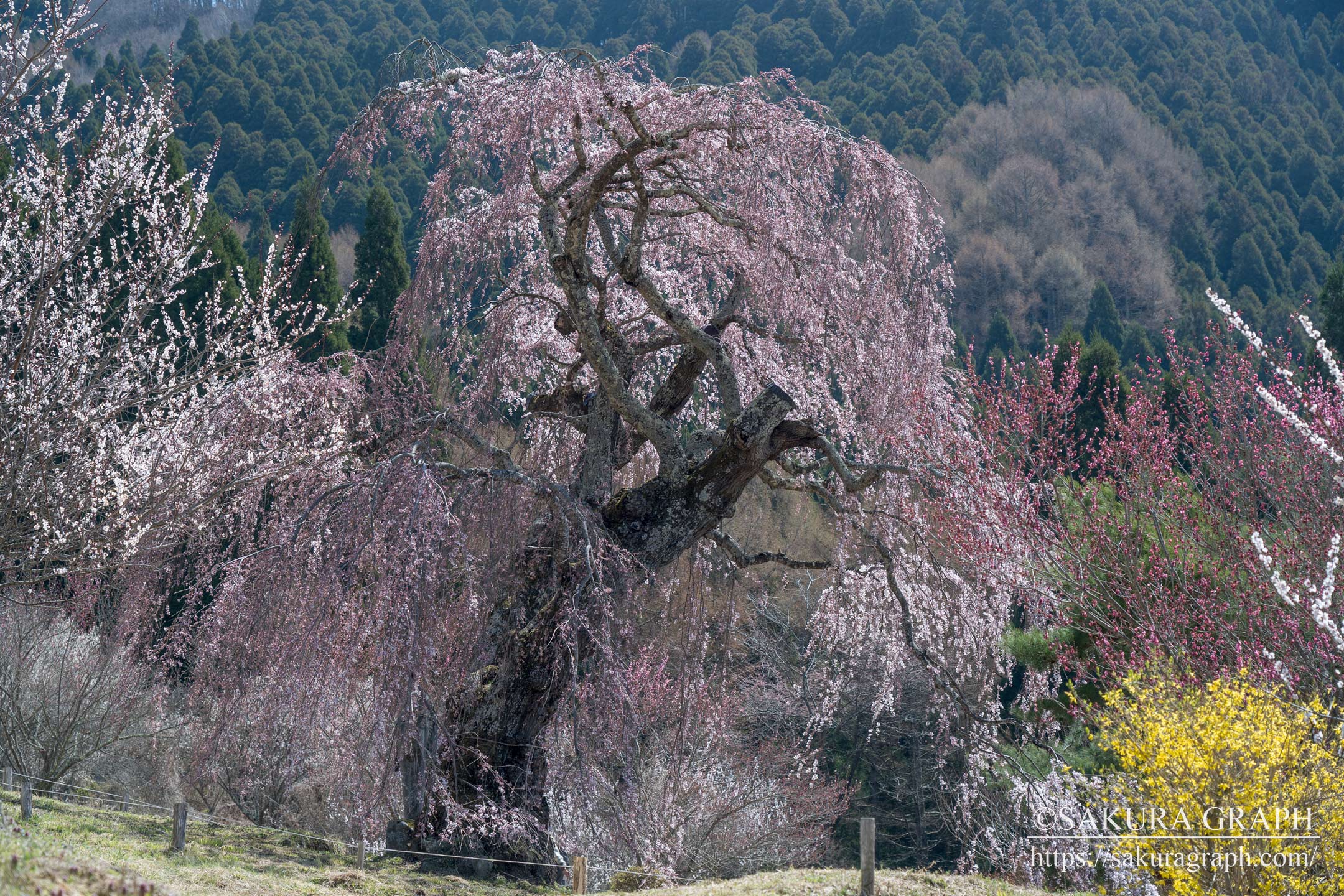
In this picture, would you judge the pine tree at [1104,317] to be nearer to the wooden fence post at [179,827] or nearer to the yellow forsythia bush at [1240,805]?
the yellow forsythia bush at [1240,805]

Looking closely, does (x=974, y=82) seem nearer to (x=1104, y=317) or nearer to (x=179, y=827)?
(x=1104, y=317)

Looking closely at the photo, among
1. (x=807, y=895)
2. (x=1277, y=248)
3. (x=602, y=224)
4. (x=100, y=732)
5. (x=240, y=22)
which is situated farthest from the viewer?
(x=240, y=22)

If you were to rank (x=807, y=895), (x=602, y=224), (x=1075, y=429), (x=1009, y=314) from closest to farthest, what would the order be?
(x=807, y=895) < (x=602, y=224) < (x=1075, y=429) < (x=1009, y=314)

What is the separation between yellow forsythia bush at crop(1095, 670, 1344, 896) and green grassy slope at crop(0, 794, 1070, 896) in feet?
3.71

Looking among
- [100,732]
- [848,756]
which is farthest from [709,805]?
[100,732]

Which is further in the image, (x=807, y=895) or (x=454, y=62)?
(x=454, y=62)

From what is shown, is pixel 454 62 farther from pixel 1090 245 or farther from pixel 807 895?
pixel 1090 245

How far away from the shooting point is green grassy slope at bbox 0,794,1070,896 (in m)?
3.38

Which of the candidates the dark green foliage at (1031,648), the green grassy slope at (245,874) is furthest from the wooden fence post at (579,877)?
the dark green foliage at (1031,648)

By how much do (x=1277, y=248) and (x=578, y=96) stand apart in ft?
99.6

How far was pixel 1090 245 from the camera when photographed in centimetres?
3244

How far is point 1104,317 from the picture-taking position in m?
28.0

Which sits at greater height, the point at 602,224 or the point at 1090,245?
the point at 1090,245

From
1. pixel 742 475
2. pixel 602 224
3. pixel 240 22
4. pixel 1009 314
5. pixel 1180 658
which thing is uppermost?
pixel 240 22
